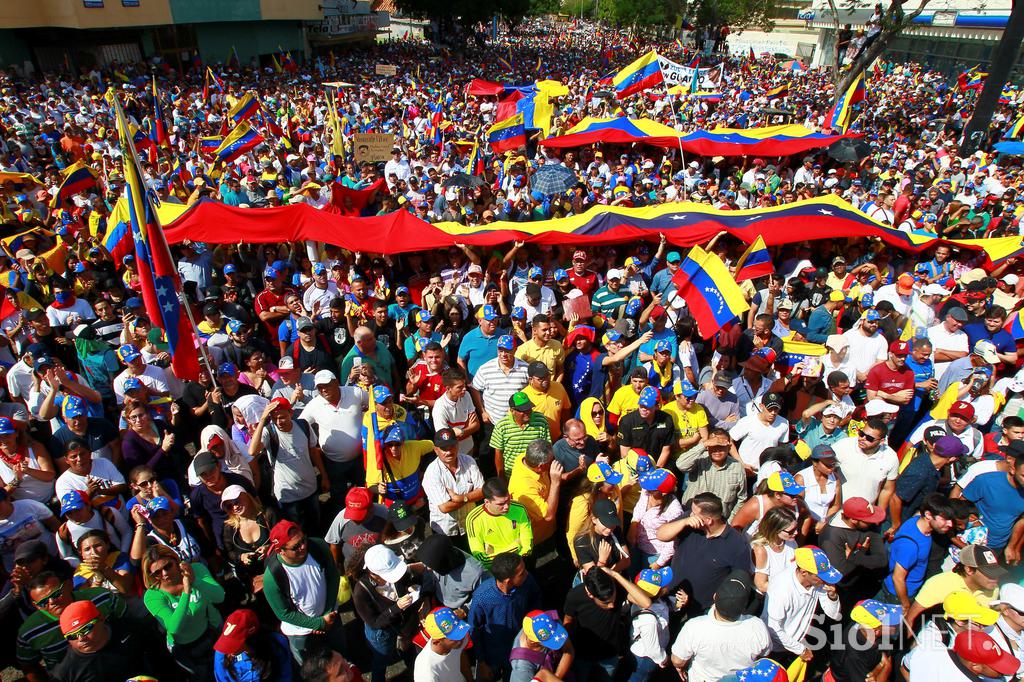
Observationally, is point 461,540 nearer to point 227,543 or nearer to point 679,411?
point 227,543

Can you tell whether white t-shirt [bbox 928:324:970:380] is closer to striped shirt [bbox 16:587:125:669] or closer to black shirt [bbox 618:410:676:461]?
black shirt [bbox 618:410:676:461]

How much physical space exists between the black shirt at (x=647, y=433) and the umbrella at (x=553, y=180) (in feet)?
21.2

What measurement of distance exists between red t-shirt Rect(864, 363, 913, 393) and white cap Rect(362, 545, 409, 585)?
4.44 metres

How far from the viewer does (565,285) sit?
6.66 metres

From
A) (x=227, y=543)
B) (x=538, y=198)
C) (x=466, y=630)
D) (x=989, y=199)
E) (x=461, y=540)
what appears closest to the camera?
(x=466, y=630)

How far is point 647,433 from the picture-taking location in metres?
4.36

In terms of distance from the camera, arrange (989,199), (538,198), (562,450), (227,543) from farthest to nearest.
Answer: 1. (989,199)
2. (538,198)
3. (562,450)
4. (227,543)

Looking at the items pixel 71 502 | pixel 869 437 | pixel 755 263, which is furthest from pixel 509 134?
pixel 71 502

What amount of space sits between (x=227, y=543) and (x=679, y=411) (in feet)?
11.4

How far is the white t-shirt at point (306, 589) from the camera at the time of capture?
10.6 feet

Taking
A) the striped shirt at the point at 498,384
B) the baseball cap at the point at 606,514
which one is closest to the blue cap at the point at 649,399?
the striped shirt at the point at 498,384

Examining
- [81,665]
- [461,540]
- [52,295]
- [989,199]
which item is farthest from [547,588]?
[989,199]

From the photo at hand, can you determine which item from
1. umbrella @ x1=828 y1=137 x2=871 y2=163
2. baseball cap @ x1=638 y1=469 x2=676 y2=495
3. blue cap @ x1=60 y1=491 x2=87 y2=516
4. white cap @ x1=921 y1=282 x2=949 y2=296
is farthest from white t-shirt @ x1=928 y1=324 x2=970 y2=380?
umbrella @ x1=828 y1=137 x2=871 y2=163

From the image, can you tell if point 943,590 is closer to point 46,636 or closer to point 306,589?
point 306,589
